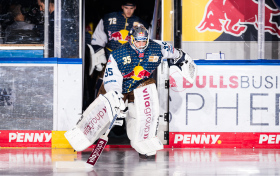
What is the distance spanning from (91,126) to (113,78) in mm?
503

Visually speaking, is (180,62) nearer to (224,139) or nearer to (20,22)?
(224,139)

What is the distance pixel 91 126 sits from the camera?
16.6 feet

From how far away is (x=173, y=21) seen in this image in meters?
5.96

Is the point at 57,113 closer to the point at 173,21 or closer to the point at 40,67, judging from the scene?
the point at 40,67

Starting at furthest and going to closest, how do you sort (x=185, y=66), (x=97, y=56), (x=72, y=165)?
1. (x=97, y=56)
2. (x=185, y=66)
3. (x=72, y=165)

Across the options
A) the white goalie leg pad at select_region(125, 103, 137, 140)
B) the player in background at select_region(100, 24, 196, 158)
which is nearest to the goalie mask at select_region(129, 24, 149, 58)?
the player in background at select_region(100, 24, 196, 158)

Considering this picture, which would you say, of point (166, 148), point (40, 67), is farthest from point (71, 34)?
point (166, 148)

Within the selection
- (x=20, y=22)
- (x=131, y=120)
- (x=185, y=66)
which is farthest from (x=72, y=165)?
(x=20, y=22)

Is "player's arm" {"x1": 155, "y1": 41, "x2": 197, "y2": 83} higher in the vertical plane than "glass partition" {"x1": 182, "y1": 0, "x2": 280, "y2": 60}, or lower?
lower

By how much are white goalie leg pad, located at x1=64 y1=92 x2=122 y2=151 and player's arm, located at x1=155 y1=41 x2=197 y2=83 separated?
2.70 feet

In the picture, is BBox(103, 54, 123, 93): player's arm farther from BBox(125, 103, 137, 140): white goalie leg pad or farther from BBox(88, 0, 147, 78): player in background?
BBox(88, 0, 147, 78): player in background

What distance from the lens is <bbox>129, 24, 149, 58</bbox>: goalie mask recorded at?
504 cm

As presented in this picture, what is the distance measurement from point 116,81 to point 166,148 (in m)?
1.17

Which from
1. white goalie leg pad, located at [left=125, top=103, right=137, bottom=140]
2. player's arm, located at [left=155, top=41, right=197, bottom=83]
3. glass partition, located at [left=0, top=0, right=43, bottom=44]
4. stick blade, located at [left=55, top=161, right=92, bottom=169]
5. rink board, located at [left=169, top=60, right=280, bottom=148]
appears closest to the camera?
stick blade, located at [left=55, top=161, right=92, bottom=169]
